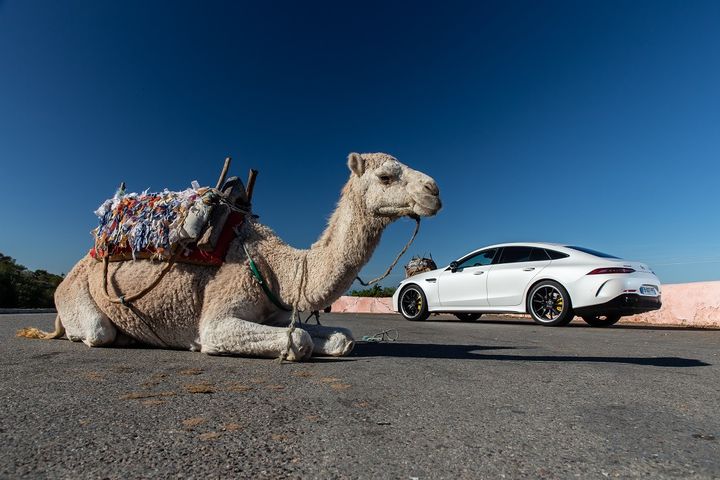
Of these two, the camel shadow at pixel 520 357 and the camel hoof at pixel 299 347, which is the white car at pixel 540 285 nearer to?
the camel shadow at pixel 520 357

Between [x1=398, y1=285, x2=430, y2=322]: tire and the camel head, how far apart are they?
7.12 metres

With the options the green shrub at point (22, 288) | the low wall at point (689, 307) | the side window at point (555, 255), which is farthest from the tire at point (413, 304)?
the green shrub at point (22, 288)

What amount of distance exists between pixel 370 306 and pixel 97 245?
1261 cm

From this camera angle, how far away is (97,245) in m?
4.13

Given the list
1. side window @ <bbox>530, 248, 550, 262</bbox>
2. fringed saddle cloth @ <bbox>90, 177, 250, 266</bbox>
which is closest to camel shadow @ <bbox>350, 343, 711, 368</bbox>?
fringed saddle cloth @ <bbox>90, 177, 250, 266</bbox>

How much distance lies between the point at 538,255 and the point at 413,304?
3.25 metres

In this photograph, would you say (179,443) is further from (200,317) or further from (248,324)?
(200,317)

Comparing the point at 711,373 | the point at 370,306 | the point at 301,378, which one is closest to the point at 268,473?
the point at 301,378

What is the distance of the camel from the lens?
3602 mm

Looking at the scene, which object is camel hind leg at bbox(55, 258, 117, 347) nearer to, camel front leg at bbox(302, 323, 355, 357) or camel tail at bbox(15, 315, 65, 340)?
camel tail at bbox(15, 315, 65, 340)

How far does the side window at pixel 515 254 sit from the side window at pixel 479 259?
295mm

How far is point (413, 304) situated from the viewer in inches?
438

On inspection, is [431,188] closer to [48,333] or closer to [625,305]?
[48,333]

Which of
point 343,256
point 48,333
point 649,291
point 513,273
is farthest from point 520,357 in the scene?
point 649,291
